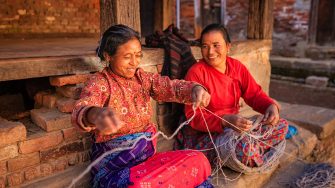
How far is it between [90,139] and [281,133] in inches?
68.1

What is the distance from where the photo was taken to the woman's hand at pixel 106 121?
1522 millimetres

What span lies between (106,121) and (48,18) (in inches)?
189

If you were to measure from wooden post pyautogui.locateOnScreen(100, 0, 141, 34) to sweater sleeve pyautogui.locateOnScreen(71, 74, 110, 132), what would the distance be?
765mm

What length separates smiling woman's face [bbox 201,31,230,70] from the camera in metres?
2.71

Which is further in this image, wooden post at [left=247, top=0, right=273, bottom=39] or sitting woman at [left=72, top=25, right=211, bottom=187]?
wooden post at [left=247, top=0, right=273, bottom=39]

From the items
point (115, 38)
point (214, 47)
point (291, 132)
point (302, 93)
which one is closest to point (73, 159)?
point (115, 38)

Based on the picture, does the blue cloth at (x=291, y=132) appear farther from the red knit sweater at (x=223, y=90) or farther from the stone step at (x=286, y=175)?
the red knit sweater at (x=223, y=90)

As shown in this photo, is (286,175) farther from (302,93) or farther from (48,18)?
(302,93)

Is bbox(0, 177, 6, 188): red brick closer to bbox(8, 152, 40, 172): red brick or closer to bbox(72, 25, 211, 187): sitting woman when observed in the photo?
bbox(8, 152, 40, 172): red brick

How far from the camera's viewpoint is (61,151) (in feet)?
8.08

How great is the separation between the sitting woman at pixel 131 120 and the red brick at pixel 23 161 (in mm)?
451

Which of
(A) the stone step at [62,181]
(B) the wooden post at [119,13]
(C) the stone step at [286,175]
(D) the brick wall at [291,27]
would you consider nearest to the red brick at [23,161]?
(A) the stone step at [62,181]

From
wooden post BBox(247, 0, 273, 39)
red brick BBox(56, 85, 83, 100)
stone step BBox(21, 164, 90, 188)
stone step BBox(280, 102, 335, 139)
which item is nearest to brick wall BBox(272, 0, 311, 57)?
stone step BBox(280, 102, 335, 139)

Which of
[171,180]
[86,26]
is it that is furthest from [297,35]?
[171,180]
